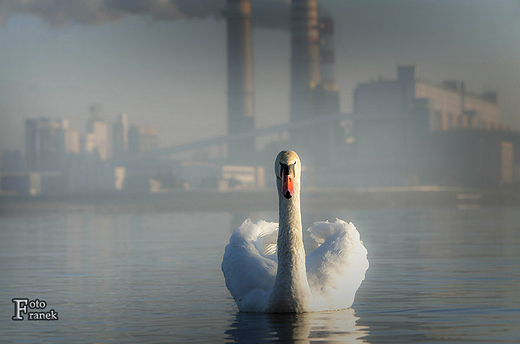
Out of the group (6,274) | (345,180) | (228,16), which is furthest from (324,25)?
(6,274)

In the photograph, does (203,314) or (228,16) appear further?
(228,16)

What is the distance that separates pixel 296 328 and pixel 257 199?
118086mm

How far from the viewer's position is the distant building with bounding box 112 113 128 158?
178m

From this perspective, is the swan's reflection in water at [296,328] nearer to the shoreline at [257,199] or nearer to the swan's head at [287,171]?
the swan's head at [287,171]

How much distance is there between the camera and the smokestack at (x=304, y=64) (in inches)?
5251

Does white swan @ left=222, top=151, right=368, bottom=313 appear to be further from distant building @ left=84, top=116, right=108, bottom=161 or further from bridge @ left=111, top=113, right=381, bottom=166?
distant building @ left=84, top=116, right=108, bottom=161

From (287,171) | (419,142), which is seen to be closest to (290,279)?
(287,171)

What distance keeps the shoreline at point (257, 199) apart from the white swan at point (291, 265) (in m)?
106

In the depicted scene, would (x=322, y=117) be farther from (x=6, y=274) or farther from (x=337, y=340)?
(x=337, y=340)

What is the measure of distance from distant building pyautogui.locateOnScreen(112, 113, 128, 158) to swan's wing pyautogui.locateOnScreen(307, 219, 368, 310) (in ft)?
551

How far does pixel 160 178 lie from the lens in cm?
13125

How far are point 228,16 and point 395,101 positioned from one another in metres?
27.8

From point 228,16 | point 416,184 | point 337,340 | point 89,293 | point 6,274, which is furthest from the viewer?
point 228,16

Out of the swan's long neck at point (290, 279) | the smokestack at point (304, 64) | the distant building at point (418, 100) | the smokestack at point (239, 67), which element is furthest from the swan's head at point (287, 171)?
the smokestack at point (304, 64)
